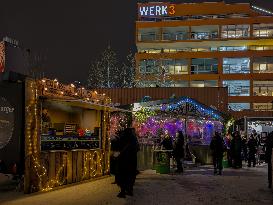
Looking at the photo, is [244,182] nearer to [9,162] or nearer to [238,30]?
[9,162]

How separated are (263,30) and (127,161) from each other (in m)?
65.9

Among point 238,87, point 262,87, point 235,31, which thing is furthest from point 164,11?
point 262,87

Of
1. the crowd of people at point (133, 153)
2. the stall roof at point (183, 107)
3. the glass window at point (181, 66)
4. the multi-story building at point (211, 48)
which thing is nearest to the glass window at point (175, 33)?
the multi-story building at point (211, 48)

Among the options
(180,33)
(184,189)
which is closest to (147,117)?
(184,189)

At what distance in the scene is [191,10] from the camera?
76.6 meters

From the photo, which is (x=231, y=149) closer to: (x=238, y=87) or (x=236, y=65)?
(x=238, y=87)

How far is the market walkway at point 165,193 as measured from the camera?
11.6 metres

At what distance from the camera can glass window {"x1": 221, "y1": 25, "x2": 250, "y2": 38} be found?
245ft

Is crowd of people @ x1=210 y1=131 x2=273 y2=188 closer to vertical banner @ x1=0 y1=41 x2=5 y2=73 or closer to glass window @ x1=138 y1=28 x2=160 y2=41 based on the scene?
vertical banner @ x1=0 y1=41 x2=5 y2=73

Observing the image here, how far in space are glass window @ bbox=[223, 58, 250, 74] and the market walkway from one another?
58.3 meters

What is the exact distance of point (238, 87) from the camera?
73.8 m

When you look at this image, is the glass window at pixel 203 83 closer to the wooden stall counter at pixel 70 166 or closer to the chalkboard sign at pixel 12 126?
the wooden stall counter at pixel 70 166

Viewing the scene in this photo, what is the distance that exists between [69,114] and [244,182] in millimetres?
6618

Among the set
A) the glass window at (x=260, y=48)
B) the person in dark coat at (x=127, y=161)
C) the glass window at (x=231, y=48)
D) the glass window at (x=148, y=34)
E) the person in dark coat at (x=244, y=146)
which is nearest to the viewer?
the person in dark coat at (x=127, y=161)
